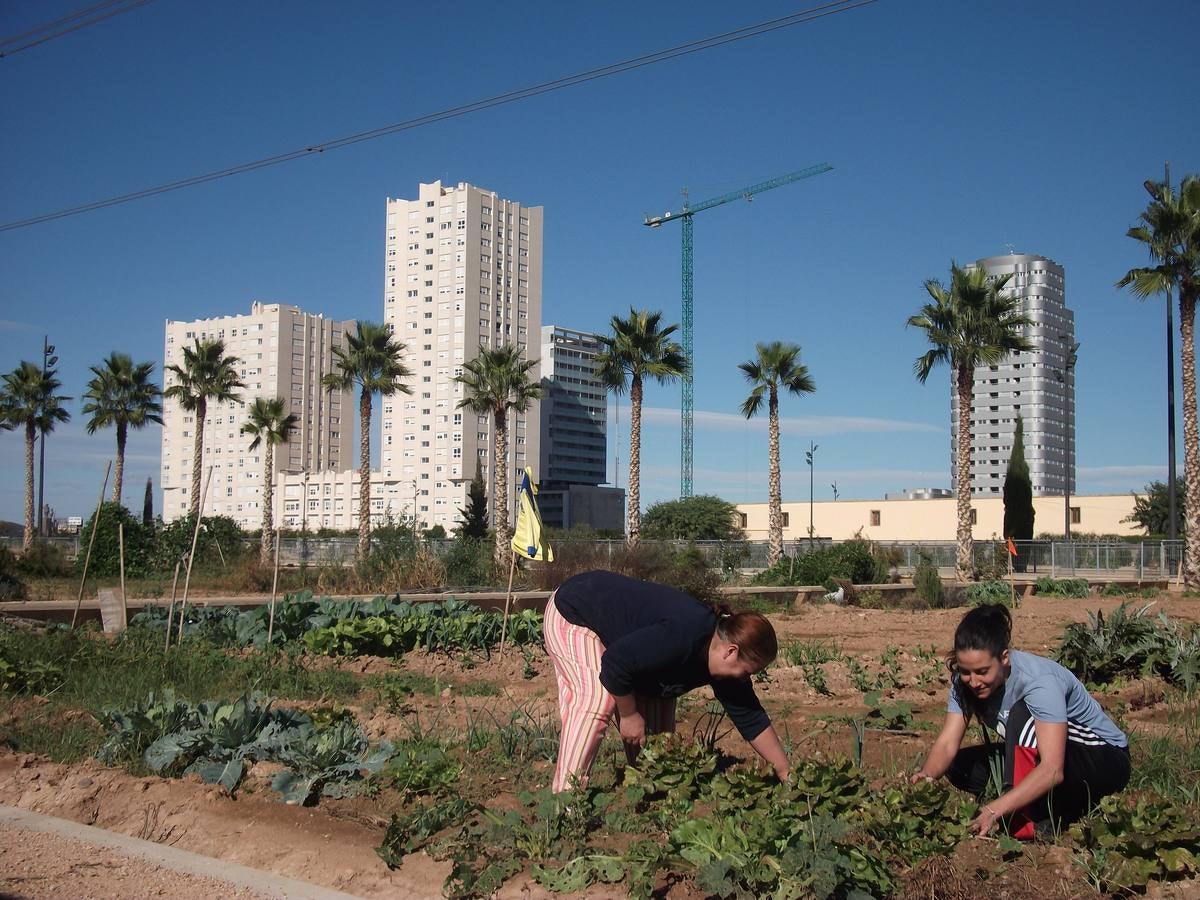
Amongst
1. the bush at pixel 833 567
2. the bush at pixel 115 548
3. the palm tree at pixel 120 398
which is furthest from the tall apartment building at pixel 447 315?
the bush at pixel 833 567

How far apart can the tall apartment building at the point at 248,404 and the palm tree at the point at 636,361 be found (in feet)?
361

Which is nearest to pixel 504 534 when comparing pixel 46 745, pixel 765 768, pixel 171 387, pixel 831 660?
pixel 171 387

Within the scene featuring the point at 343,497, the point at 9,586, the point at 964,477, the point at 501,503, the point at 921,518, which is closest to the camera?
the point at 9,586

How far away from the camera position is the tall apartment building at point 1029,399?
184125 millimetres

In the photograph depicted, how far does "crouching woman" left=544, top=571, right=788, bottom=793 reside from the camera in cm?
441

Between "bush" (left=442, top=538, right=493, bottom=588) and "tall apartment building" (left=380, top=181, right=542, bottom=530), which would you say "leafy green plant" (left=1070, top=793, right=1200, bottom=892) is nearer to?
"bush" (left=442, top=538, right=493, bottom=588)

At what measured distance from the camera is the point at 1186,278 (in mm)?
26531

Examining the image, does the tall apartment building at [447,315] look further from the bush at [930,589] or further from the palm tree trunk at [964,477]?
the bush at [930,589]

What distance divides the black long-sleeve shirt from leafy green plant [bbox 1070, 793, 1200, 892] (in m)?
1.40

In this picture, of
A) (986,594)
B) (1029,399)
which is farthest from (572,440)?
(986,594)

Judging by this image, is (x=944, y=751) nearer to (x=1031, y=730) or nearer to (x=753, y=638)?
(x=1031, y=730)

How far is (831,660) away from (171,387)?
45800 millimetres

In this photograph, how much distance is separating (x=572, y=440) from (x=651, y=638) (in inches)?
6246

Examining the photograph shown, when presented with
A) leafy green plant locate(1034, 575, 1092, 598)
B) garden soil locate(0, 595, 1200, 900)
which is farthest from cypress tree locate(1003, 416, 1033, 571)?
garden soil locate(0, 595, 1200, 900)
